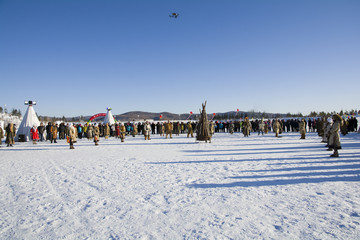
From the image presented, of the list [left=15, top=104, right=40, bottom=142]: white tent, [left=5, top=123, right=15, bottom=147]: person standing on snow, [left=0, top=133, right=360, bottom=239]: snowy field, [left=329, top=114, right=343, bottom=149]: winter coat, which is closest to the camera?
[left=0, top=133, right=360, bottom=239]: snowy field

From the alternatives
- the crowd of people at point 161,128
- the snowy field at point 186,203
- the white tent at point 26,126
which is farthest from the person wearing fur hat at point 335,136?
the white tent at point 26,126

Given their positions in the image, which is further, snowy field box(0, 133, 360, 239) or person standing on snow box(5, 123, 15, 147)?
person standing on snow box(5, 123, 15, 147)

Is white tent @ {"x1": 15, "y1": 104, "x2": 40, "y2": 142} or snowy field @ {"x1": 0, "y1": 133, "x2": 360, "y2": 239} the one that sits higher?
white tent @ {"x1": 15, "y1": 104, "x2": 40, "y2": 142}

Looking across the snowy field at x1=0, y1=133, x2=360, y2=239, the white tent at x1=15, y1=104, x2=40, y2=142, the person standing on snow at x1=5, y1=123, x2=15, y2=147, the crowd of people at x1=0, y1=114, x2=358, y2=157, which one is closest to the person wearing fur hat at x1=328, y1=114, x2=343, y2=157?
the crowd of people at x1=0, y1=114, x2=358, y2=157

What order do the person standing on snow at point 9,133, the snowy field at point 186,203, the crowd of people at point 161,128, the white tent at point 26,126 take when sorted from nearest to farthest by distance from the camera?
the snowy field at point 186,203, the crowd of people at point 161,128, the person standing on snow at point 9,133, the white tent at point 26,126

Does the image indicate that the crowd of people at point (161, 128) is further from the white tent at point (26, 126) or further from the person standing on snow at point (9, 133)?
the white tent at point (26, 126)

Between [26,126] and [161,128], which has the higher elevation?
[26,126]

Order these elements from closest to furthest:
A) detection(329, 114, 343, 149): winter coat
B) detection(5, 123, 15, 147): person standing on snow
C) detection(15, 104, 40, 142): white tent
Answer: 1. detection(329, 114, 343, 149): winter coat
2. detection(5, 123, 15, 147): person standing on snow
3. detection(15, 104, 40, 142): white tent

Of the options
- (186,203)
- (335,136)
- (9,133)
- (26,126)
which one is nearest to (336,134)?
(335,136)

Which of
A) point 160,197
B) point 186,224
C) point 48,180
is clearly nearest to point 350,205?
point 186,224

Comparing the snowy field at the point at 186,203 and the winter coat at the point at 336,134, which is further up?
the winter coat at the point at 336,134

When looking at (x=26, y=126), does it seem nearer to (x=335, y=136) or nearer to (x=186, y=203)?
(x=186, y=203)

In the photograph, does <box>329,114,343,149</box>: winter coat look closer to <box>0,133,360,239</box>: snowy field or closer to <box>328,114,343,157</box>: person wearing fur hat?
<box>328,114,343,157</box>: person wearing fur hat

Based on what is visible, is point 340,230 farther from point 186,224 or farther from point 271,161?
point 271,161
